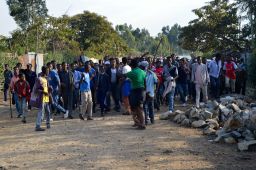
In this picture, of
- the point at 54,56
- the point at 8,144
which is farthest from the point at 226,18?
the point at 8,144

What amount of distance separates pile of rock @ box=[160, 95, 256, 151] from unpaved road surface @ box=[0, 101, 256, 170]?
296 mm

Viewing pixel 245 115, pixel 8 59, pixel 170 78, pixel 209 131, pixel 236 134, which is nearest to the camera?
pixel 236 134

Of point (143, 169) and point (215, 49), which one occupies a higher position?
point (215, 49)

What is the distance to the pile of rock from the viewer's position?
943 cm

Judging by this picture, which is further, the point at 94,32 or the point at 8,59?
the point at 94,32

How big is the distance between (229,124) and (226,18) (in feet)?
116

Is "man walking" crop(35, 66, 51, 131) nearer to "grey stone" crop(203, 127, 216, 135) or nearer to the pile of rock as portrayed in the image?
the pile of rock

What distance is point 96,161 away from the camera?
7.99 metres

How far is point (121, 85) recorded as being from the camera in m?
14.6

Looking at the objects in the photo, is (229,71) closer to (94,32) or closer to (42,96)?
(42,96)

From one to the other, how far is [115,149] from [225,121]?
3.85m

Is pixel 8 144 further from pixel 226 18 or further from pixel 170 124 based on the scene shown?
pixel 226 18

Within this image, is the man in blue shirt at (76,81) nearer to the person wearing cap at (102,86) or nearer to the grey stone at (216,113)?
the person wearing cap at (102,86)

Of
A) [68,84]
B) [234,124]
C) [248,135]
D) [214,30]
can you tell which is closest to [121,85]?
[68,84]
